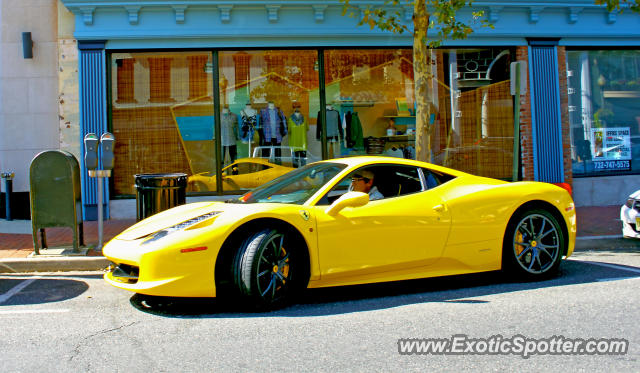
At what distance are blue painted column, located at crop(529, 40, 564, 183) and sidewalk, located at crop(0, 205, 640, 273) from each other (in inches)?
41.6

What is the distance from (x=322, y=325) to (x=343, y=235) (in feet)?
2.92

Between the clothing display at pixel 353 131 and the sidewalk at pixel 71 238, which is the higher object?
the clothing display at pixel 353 131

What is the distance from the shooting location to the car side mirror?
5027 millimetres

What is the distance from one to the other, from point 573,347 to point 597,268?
3.01 m

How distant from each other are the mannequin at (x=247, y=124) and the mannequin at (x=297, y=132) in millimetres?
753

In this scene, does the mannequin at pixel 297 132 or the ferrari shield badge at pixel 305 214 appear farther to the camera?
the mannequin at pixel 297 132

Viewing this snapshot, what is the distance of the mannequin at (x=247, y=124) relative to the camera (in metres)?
11.9

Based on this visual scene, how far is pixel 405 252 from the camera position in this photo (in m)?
5.32

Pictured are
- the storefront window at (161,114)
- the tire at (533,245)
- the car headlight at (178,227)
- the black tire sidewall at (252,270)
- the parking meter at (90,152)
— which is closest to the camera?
the black tire sidewall at (252,270)

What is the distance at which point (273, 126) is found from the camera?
1205 cm

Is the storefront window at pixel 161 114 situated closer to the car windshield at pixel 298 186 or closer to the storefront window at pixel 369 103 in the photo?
the storefront window at pixel 369 103

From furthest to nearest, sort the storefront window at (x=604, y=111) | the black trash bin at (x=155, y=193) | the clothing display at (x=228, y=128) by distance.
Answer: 1. the storefront window at (x=604, y=111)
2. the clothing display at (x=228, y=128)
3. the black trash bin at (x=155, y=193)

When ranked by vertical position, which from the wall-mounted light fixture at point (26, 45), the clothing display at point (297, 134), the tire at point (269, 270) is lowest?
the tire at point (269, 270)

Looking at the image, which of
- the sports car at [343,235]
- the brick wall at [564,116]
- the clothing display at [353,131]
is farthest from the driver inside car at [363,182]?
the brick wall at [564,116]
